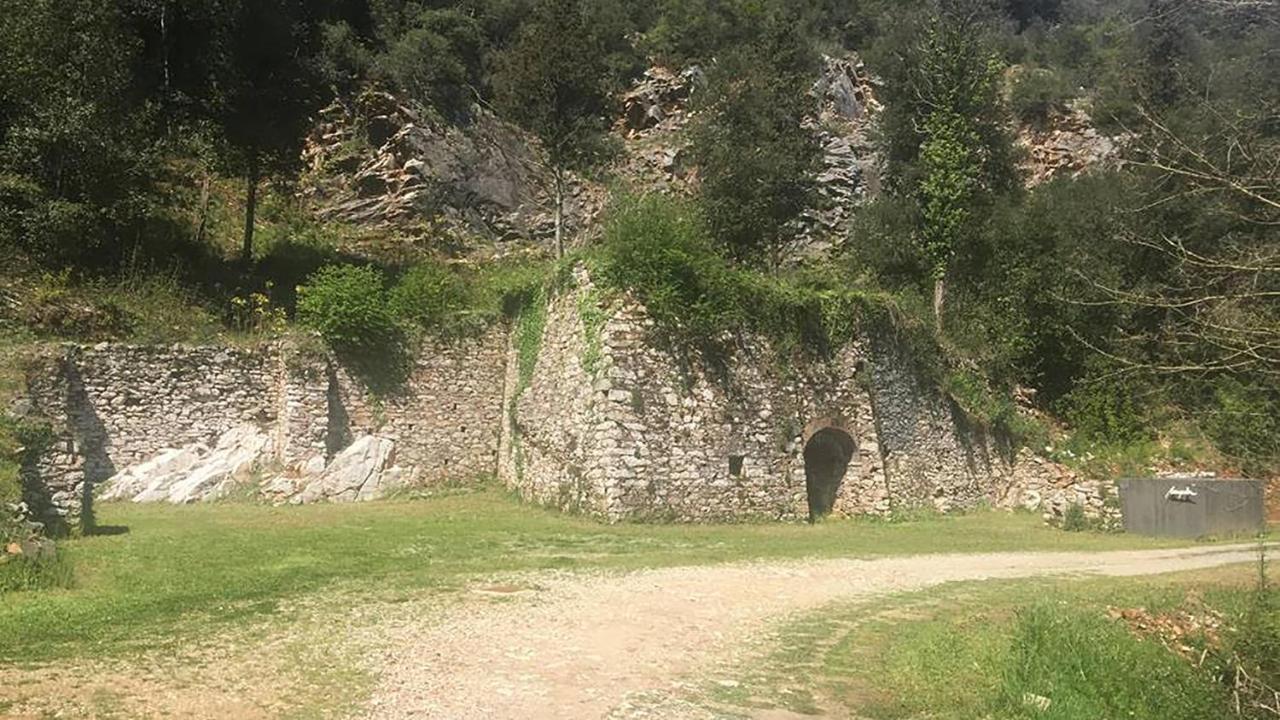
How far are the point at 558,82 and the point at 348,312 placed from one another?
944cm

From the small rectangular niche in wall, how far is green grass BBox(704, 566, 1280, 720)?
8701 millimetres

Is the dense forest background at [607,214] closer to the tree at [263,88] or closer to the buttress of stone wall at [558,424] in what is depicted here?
the tree at [263,88]

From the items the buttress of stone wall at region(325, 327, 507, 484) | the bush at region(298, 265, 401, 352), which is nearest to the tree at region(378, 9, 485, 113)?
the bush at region(298, 265, 401, 352)

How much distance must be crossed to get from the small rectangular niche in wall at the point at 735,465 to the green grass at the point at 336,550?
1237 millimetres

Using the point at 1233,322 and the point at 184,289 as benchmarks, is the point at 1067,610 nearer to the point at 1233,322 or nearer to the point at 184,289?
the point at 1233,322

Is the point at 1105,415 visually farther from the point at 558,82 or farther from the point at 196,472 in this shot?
the point at 196,472

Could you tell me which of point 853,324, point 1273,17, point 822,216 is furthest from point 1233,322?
point 822,216

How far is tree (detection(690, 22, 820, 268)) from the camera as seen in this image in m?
27.8

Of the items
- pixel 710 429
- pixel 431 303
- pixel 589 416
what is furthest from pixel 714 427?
pixel 431 303

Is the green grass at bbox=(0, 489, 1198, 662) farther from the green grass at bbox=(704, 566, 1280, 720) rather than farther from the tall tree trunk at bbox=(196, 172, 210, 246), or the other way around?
the tall tree trunk at bbox=(196, 172, 210, 246)

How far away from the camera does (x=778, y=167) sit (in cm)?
2770

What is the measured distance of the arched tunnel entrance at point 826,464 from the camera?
21469mm

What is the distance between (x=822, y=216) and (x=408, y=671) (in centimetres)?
3983

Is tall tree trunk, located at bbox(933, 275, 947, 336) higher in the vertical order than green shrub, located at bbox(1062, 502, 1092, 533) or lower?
higher
